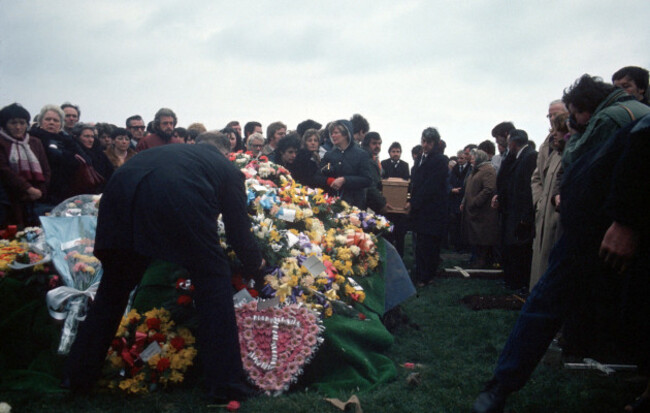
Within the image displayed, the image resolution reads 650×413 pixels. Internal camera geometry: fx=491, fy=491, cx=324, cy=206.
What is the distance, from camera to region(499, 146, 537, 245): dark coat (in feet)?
19.1

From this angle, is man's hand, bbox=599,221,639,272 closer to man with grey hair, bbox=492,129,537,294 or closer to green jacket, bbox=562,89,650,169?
green jacket, bbox=562,89,650,169

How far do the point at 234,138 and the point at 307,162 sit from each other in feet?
6.36

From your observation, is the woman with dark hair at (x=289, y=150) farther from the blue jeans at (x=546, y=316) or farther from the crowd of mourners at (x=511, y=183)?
the blue jeans at (x=546, y=316)

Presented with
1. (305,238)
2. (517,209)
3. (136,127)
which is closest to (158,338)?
(305,238)

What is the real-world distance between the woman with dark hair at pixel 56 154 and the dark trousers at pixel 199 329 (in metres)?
3.03

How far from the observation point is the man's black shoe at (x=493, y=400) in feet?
7.84

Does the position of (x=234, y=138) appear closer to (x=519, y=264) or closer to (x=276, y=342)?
(x=519, y=264)

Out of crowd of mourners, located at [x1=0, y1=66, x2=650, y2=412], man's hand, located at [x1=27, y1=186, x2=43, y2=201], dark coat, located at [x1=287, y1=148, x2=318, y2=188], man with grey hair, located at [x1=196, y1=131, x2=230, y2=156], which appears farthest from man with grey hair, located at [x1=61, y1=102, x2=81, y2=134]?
man with grey hair, located at [x1=196, y1=131, x2=230, y2=156]

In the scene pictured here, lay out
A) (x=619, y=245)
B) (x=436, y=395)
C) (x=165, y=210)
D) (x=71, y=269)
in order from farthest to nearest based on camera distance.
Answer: (x=71, y=269) → (x=436, y=395) → (x=165, y=210) → (x=619, y=245)

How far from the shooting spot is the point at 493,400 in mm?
2402

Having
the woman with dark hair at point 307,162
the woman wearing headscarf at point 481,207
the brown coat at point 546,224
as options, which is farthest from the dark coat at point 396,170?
the brown coat at point 546,224

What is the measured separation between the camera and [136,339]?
313 centimetres

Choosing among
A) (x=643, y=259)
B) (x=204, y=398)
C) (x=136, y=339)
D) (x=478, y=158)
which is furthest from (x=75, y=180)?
(x=478, y=158)

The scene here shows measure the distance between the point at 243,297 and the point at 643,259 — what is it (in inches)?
92.7
